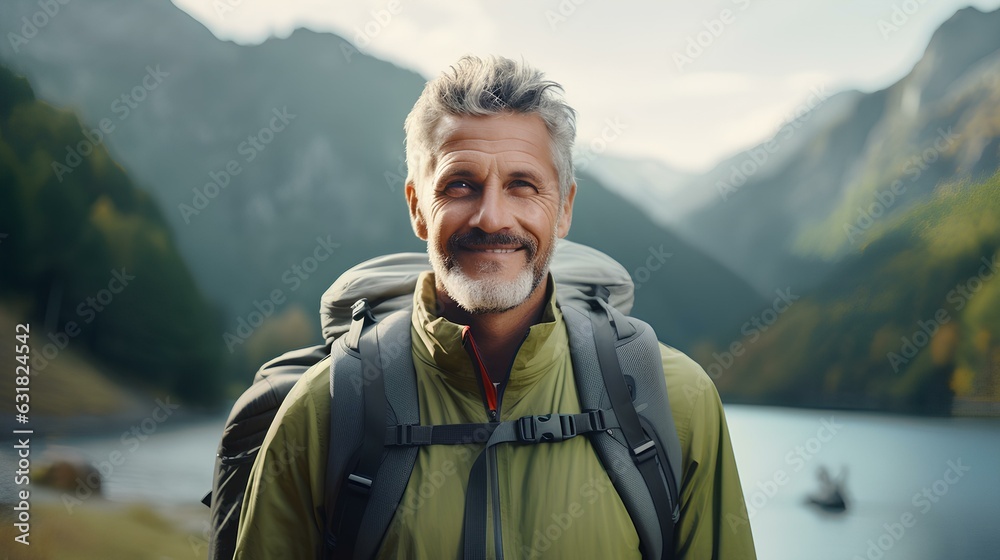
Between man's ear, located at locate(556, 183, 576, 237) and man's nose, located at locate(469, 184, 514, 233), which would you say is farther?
man's ear, located at locate(556, 183, 576, 237)

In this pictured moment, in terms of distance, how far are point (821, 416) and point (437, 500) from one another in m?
7.31

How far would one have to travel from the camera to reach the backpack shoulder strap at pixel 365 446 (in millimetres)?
1274

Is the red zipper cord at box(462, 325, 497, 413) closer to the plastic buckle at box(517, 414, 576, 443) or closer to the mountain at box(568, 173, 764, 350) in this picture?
the plastic buckle at box(517, 414, 576, 443)

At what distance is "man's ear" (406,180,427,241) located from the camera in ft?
5.26

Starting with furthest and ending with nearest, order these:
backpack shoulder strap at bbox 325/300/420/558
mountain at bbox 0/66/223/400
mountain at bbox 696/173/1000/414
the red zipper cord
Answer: mountain at bbox 0/66/223/400, mountain at bbox 696/173/1000/414, the red zipper cord, backpack shoulder strap at bbox 325/300/420/558

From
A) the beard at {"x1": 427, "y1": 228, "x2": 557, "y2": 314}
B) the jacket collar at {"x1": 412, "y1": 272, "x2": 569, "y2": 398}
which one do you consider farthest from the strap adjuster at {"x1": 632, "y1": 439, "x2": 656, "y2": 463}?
the beard at {"x1": 427, "y1": 228, "x2": 557, "y2": 314}

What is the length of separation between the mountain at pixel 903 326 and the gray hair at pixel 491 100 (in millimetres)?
6898

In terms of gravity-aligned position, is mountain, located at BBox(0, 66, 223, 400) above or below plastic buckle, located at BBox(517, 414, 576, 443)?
above

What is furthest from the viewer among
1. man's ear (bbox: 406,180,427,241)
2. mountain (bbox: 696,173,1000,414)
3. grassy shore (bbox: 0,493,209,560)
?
mountain (bbox: 696,173,1000,414)

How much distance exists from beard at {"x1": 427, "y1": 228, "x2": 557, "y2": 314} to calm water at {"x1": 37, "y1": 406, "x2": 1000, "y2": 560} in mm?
6110

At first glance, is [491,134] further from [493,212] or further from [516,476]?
[516,476]

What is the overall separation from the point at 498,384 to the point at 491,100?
2.08ft

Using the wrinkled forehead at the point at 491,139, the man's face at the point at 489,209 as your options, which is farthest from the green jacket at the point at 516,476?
the wrinkled forehead at the point at 491,139

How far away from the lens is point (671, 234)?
852 cm
